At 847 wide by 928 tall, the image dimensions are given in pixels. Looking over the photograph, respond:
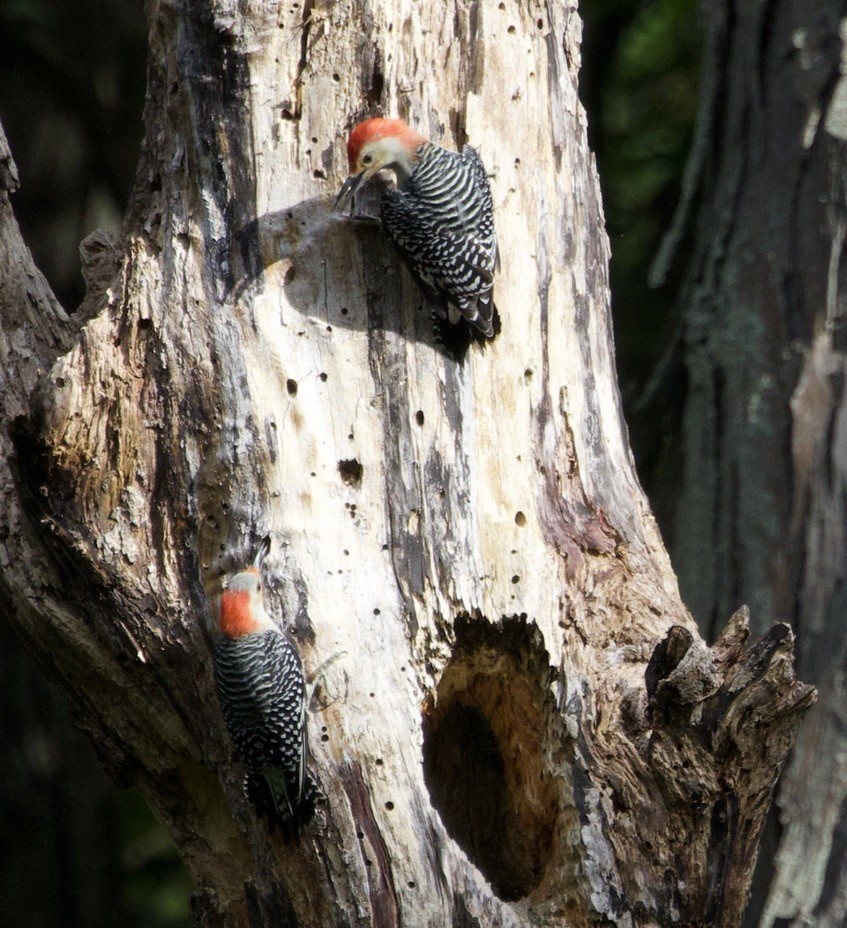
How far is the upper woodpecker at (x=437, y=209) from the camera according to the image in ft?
11.4

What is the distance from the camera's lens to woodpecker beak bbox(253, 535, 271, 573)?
131 inches

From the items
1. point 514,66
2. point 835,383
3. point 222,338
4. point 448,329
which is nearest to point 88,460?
point 222,338

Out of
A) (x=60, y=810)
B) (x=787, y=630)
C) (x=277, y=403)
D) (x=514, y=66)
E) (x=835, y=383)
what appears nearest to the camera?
(x=787, y=630)

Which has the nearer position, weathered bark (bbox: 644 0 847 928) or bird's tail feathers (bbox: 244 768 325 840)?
bird's tail feathers (bbox: 244 768 325 840)

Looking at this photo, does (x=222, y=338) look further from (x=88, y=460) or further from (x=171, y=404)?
(x=88, y=460)

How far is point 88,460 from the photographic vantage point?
3.51 meters

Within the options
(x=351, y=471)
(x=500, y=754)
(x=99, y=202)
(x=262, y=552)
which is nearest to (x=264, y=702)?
(x=262, y=552)

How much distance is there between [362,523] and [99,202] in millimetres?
4415

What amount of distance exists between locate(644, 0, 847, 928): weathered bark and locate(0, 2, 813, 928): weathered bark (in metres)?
1.43

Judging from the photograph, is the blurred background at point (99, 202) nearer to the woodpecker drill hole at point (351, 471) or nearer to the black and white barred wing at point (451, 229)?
the black and white barred wing at point (451, 229)

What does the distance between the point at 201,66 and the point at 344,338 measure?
941 millimetres

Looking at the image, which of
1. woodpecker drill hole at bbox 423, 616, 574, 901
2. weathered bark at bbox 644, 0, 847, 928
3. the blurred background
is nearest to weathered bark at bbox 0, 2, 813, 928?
woodpecker drill hole at bbox 423, 616, 574, 901

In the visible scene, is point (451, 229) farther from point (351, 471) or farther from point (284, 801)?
point (284, 801)

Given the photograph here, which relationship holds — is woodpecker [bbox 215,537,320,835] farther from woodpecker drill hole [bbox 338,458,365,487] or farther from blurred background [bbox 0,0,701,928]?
blurred background [bbox 0,0,701,928]
